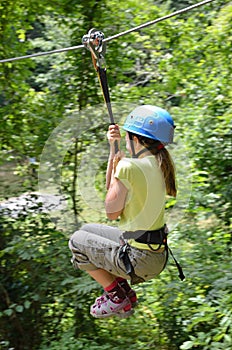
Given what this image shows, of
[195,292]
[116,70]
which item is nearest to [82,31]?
[116,70]

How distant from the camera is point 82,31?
16.1 feet

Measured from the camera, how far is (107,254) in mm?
2434

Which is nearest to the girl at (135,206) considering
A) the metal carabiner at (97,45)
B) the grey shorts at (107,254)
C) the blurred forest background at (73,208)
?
the grey shorts at (107,254)

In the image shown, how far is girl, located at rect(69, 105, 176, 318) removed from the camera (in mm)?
2230

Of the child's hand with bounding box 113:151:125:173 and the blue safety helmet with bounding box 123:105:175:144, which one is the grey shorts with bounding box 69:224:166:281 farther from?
the blue safety helmet with bounding box 123:105:175:144

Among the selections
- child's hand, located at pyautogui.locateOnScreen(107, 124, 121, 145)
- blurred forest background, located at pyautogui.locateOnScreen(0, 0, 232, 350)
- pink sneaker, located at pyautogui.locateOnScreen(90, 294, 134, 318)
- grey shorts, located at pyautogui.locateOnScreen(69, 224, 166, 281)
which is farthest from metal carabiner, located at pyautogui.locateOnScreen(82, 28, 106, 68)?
blurred forest background, located at pyautogui.locateOnScreen(0, 0, 232, 350)

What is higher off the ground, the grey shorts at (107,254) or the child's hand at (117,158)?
Answer: the child's hand at (117,158)

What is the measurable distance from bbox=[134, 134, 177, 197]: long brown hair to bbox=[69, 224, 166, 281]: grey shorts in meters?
0.26

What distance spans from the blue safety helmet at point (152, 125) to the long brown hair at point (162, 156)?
0.04 m

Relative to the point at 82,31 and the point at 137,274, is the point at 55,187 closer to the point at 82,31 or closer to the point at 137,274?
the point at 137,274

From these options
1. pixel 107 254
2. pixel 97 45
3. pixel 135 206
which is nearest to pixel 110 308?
pixel 107 254

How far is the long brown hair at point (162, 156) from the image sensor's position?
230cm

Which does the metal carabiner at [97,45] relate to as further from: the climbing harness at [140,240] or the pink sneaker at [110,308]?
the pink sneaker at [110,308]

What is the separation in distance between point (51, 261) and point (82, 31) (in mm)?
1600
